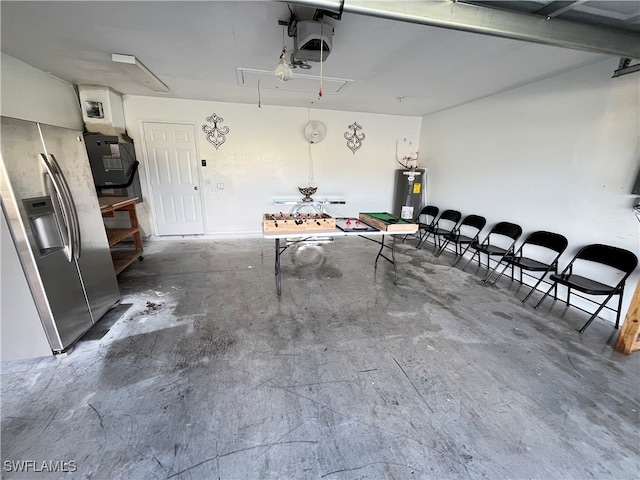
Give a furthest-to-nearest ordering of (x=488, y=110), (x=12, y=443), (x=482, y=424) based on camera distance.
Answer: (x=488, y=110) → (x=482, y=424) → (x=12, y=443)

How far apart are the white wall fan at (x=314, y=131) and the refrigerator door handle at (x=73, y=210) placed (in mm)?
3870

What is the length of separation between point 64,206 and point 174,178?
Answer: 126 inches

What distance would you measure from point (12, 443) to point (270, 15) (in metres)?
3.30

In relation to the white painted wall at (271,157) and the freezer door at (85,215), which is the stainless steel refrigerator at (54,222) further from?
the white painted wall at (271,157)

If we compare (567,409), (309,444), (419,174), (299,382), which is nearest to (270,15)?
(299,382)

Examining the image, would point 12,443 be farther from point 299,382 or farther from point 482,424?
point 482,424

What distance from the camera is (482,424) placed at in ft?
5.22

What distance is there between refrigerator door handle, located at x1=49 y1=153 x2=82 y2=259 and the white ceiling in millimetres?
1220

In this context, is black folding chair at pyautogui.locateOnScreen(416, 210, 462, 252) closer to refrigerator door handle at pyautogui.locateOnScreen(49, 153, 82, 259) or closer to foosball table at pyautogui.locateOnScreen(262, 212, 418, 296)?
foosball table at pyautogui.locateOnScreen(262, 212, 418, 296)

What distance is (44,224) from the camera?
1.93 metres

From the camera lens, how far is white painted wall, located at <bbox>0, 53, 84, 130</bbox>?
2.84m
